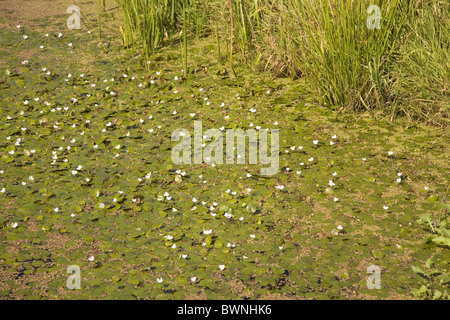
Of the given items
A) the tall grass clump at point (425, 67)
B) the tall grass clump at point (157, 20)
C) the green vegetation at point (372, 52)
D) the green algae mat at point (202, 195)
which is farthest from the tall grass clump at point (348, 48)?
the tall grass clump at point (157, 20)

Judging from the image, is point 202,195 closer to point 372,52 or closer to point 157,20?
point 372,52

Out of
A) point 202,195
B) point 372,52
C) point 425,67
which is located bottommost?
point 202,195

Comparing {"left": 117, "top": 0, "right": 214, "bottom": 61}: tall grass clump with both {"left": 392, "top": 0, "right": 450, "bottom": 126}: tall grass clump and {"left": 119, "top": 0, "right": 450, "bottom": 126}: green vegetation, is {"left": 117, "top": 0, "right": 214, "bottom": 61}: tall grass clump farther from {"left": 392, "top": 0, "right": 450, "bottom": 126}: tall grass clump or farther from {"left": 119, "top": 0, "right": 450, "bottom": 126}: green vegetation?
Result: {"left": 392, "top": 0, "right": 450, "bottom": 126}: tall grass clump

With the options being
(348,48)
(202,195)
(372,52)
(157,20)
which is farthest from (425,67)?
(157,20)

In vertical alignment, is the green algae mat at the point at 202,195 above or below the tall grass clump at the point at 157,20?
below

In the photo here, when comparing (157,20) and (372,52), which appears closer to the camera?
(372,52)

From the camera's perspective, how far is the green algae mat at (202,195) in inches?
138

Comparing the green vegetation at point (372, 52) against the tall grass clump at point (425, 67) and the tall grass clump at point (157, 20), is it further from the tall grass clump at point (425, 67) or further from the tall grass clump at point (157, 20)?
the tall grass clump at point (157, 20)

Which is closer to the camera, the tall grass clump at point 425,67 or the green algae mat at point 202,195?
the green algae mat at point 202,195

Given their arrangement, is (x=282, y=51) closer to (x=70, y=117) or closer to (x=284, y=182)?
(x=284, y=182)

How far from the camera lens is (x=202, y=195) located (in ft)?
14.2
